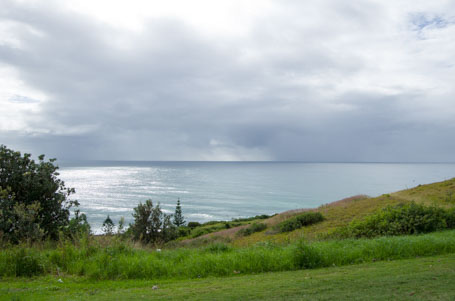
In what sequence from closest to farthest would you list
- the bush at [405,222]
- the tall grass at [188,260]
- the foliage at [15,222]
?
the tall grass at [188,260] < the foliage at [15,222] < the bush at [405,222]

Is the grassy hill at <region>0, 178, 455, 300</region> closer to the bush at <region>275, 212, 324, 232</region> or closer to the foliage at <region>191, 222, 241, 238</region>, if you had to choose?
the bush at <region>275, 212, 324, 232</region>

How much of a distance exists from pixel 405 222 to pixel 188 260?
9.23 metres

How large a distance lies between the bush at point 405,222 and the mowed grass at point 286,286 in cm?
480

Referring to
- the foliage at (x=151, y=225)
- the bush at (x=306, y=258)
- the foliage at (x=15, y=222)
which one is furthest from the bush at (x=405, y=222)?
the foliage at (x=151, y=225)

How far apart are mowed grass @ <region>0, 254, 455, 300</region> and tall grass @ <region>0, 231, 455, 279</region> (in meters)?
0.51

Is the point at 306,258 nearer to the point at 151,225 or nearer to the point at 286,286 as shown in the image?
Answer: the point at 286,286


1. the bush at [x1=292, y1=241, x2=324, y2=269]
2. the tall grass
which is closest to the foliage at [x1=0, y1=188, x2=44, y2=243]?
the tall grass

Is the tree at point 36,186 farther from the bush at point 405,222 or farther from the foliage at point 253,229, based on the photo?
the bush at point 405,222

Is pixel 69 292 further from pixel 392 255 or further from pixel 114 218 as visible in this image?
pixel 114 218

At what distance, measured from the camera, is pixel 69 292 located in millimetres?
6770

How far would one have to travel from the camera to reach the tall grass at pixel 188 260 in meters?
8.32

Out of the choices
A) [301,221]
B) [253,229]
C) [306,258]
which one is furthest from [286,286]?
[253,229]

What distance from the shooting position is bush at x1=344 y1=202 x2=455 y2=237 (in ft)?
42.4

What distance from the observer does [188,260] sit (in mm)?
9094
